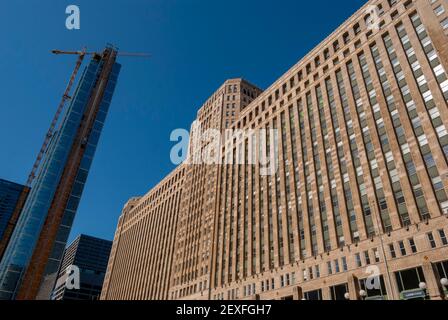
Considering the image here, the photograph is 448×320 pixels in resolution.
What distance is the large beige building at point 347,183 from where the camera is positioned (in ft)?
151

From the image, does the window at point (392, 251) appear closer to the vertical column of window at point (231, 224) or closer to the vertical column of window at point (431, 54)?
the vertical column of window at point (431, 54)

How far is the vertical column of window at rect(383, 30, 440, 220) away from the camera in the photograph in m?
46.5

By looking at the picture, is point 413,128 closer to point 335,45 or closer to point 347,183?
point 347,183

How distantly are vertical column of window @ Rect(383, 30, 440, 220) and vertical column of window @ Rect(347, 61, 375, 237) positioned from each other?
5.88 meters

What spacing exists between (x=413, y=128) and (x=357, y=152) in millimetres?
9734

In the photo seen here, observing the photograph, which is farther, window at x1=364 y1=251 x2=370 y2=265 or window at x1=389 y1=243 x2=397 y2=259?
window at x1=364 y1=251 x2=370 y2=265

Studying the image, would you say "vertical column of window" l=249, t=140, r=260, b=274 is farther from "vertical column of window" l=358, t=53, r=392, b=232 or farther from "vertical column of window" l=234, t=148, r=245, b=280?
"vertical column of window" l=358, t=53, r=392, b=232

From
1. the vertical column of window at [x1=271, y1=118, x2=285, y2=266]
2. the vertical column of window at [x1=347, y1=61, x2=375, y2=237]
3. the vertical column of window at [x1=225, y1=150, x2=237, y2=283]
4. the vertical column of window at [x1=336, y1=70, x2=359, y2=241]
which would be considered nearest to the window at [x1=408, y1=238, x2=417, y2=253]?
the vertical column of window at [x1=347, y1=61, x2=375, y2=237]

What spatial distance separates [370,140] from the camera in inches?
2215

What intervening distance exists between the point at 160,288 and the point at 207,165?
148 feet

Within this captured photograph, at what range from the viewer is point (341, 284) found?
50.7m

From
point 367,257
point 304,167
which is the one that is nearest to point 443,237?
point 367,257
